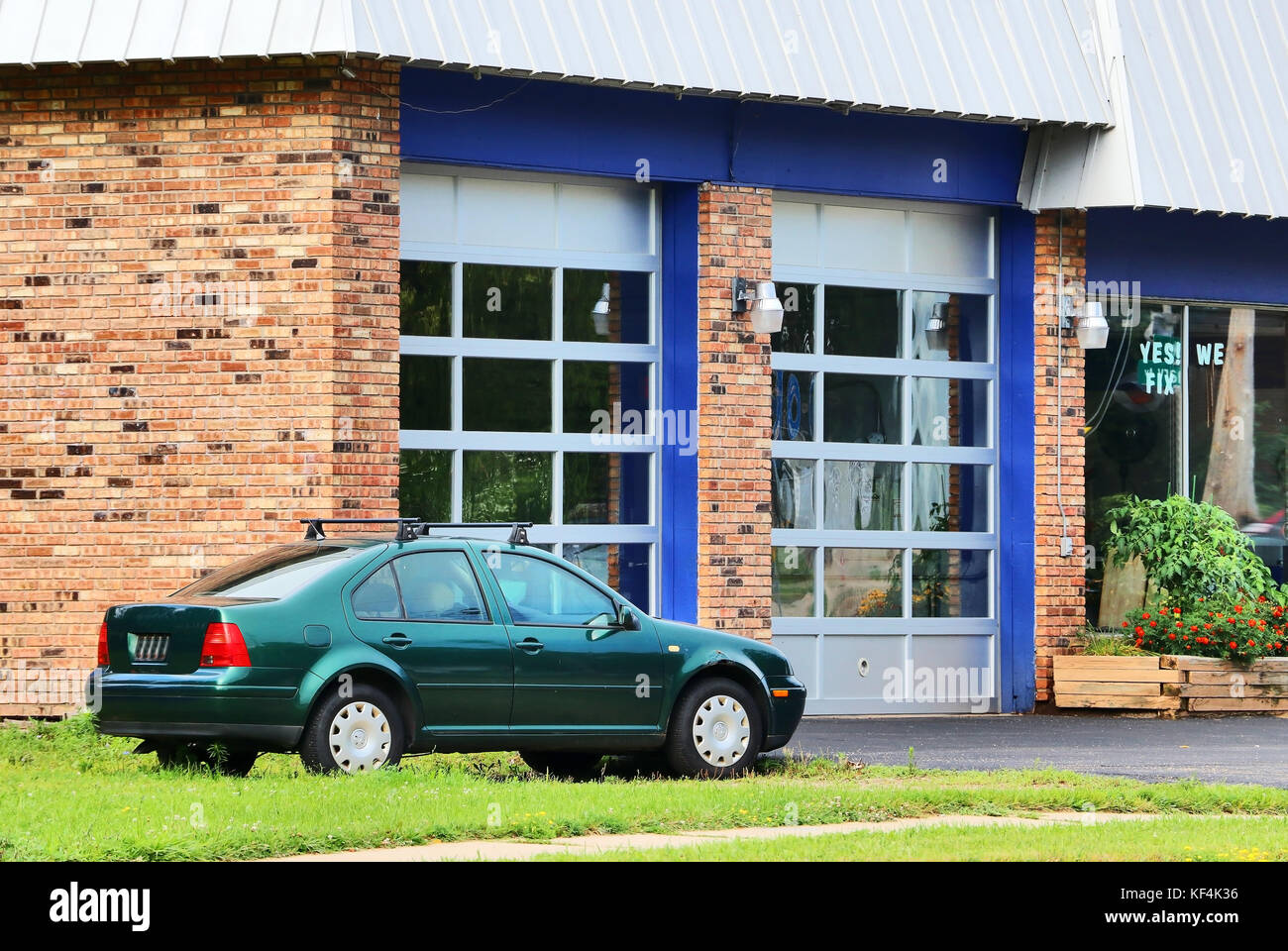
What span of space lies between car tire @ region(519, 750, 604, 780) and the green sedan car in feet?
0.05

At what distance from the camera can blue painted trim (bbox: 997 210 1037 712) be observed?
58.0ft

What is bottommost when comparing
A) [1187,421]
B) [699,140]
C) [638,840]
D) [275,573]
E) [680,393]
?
[638,840]

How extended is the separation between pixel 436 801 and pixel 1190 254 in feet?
37.5

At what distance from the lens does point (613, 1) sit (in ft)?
49.4

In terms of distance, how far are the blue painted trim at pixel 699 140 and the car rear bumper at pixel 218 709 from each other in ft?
18.0

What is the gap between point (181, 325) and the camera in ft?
47.2

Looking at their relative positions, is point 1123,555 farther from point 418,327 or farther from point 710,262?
point 418,327

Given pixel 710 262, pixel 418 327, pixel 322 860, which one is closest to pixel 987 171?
pixel 710 262

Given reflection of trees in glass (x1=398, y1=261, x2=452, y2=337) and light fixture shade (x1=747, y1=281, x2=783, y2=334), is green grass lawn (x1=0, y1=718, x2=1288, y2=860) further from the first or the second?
light fixture shade (x1=747, y1=281, x2=783, y2=334)

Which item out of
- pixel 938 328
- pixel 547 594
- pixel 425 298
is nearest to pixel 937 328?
pixel 938 328

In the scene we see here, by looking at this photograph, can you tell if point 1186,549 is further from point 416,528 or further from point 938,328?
point 416,528

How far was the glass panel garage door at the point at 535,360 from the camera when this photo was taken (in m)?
15.4

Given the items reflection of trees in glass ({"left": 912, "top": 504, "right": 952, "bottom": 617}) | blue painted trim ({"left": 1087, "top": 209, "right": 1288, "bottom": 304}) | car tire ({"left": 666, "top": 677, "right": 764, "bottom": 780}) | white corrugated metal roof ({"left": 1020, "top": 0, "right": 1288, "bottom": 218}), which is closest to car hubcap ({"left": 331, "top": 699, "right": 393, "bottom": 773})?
car tire ({"left": 666, "top": 677, "right": 764, "bottom": 780})

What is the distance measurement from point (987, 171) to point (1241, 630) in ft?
15.0
